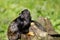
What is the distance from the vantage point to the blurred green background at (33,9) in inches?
523

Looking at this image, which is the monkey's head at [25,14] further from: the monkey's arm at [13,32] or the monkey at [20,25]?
the monkey's arm at [13,32]

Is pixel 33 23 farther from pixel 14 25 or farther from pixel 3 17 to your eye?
pixel 3 17

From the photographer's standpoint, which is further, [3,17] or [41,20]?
[3,17]

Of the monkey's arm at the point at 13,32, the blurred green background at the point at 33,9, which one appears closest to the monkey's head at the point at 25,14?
the monkey's arm at the point at 13,32

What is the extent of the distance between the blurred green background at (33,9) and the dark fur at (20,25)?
3319mm

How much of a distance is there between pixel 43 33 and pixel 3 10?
5268 mm

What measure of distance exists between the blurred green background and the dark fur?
3.32m

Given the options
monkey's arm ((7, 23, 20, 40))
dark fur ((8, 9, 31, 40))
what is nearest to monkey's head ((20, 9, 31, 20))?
dark fur ((8, 9, 31, 40))

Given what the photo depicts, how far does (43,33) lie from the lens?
884 cm

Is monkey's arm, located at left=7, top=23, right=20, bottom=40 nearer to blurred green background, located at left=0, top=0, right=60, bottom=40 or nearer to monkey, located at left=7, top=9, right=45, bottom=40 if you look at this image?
monkey, located at left=7, top=9, right=45, bottom=40

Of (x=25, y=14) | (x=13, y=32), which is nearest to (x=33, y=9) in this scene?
(x=13, y=32)

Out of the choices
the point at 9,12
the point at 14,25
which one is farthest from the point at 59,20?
the point at 14,25

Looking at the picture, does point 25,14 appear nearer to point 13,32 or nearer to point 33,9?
point 13,32

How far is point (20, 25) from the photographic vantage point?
9.30 m
